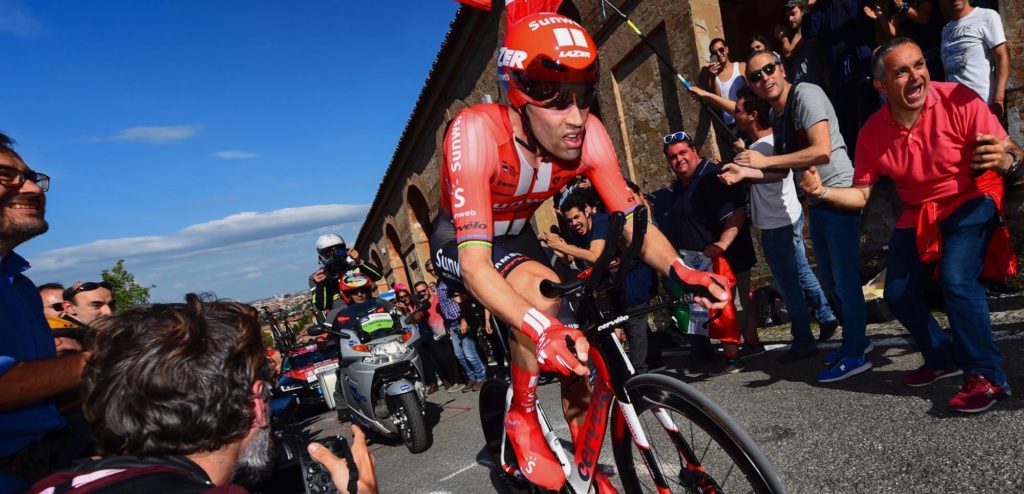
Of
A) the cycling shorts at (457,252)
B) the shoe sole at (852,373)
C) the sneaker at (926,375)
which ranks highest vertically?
the cycling shorts at (457,252)

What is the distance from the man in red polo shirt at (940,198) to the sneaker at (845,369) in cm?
38

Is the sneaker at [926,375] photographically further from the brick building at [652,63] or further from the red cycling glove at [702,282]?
the brick building at [652,63]

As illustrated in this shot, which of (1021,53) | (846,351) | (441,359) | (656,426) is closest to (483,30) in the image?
(441,359)

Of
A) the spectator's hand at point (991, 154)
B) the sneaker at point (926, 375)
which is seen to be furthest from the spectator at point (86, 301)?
the spectator's hand at point (991, 154)

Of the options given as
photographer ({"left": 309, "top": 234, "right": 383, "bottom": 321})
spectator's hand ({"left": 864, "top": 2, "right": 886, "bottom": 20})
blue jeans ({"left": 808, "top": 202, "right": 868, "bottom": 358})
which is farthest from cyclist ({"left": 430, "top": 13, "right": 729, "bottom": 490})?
photographer ({"left": 309, "top": 234, "right": 383, "bottom": 321})

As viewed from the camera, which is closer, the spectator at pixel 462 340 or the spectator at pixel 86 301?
the spectator at pixel 86 301

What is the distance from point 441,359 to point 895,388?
6.76 m

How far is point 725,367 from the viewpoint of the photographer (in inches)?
183

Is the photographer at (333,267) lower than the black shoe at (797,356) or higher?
higher

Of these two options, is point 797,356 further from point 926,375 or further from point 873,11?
point 873,11

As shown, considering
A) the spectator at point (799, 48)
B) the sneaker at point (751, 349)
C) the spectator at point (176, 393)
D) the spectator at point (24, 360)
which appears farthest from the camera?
the spectator at point (799, 48)

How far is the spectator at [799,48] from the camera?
638cm

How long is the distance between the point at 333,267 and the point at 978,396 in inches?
247

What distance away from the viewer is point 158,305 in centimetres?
145
